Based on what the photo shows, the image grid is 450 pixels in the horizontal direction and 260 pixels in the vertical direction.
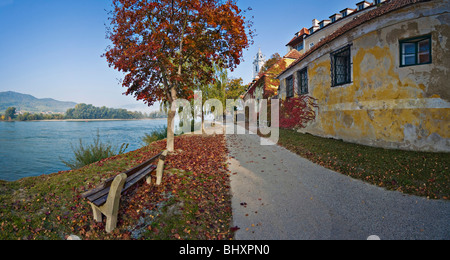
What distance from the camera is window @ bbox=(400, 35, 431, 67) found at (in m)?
7.08

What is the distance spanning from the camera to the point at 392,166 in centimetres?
580

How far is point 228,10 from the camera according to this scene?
749cm

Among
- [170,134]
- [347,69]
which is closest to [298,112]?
[347,69]

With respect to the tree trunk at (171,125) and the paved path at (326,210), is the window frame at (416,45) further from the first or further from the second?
the tree trunk at (171,125)

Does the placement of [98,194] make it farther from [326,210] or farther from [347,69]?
[347,69]

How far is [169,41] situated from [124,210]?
18.0 feet

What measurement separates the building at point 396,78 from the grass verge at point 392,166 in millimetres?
746

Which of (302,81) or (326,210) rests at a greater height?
(302,81)

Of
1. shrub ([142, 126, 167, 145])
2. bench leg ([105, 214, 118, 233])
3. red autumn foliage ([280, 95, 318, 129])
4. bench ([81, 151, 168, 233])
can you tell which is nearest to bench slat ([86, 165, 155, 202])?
bench ([81, 151, 168, 233])

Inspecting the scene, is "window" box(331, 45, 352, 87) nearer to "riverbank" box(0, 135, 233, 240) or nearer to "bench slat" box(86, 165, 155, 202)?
"riverbank" box(0, 135, 233, 240)

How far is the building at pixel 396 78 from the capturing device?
6.76 meters
